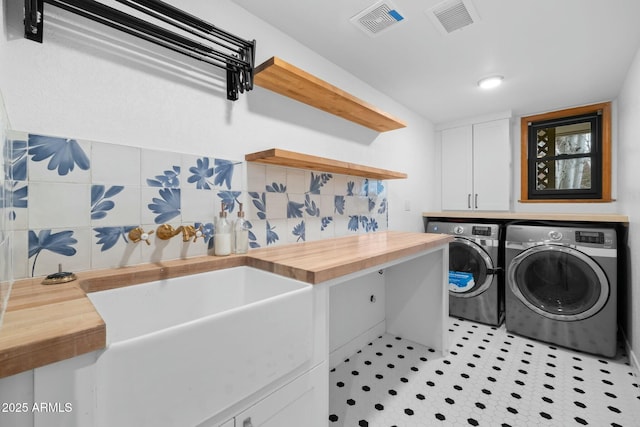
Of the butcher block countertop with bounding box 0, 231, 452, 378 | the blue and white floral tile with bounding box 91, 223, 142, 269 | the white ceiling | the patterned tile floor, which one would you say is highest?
the white ceiling

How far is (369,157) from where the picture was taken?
245cm

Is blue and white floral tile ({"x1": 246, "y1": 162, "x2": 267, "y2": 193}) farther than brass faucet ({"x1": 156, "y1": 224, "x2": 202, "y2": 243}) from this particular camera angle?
Yes

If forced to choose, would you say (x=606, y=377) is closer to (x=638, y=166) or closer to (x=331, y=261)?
(x=638, y=166)

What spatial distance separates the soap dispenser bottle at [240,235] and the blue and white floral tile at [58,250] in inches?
22.7

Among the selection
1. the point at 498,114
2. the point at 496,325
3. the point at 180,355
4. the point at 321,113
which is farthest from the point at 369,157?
the point at 180,355

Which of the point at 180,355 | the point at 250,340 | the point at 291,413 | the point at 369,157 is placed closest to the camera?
the point at 180,355

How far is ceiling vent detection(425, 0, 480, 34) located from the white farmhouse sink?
159 centimetres

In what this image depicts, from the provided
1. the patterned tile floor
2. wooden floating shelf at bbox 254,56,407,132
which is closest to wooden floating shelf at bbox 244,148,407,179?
wooden floating shelf at bbox 254,56,407,132

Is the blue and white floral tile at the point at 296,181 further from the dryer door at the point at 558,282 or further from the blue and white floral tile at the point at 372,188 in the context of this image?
the dryer door at the point at 558,282

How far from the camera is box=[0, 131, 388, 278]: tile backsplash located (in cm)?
95

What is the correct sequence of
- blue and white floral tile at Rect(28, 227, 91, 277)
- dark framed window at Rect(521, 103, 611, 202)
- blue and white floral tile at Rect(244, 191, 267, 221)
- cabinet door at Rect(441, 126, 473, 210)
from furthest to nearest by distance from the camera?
cabinet door at Rect(441, 126, 473, 210) → dark framed window at Rect(521, 103, 611, 202) → blue and white floral tile at Rect(244, 191, 267, 221) → blue and white floral tile at Rect(28, 227, 91, 277)

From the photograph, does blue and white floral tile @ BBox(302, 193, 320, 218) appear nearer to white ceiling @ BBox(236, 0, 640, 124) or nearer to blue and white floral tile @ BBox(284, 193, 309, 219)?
blue and white floral tile @ BBox(284, 193, 309, 219)

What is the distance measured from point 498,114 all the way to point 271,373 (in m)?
3.37

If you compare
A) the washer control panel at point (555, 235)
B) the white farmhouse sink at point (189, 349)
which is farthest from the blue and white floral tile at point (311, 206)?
the washer control panel at point (555, 235)
